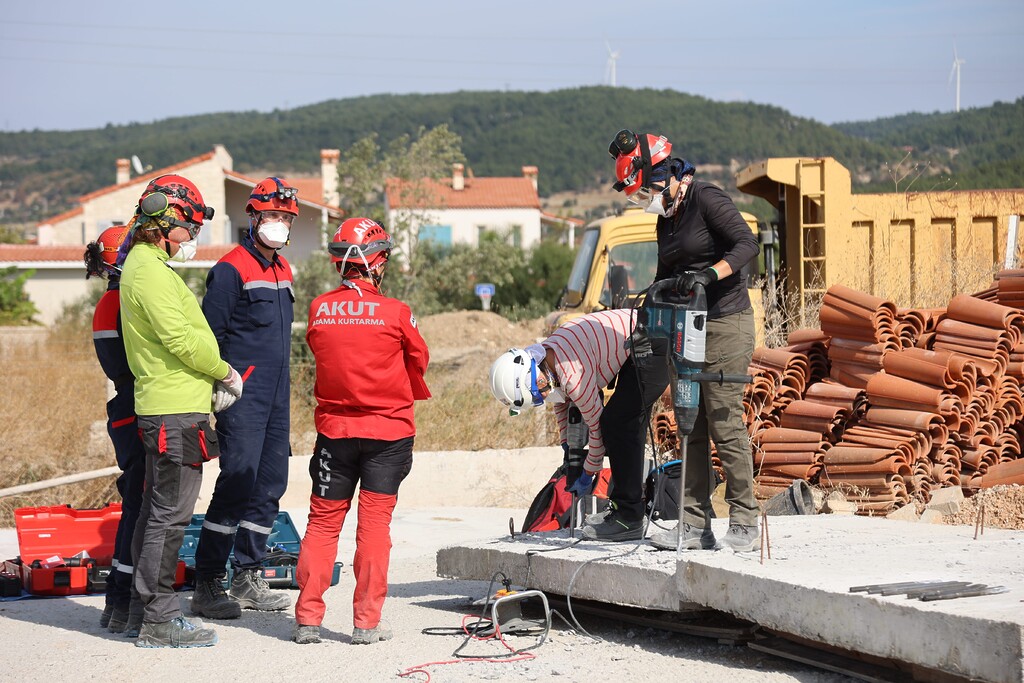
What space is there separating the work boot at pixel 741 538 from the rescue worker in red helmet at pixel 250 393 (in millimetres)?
2621

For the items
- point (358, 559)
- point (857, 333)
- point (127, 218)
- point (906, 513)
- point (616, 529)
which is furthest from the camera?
point (127, 218)

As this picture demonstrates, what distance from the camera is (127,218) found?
55938 mm

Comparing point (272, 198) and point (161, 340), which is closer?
point (161, 340)

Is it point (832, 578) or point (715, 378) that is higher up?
point (715, 378)

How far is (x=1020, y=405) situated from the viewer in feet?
33.0

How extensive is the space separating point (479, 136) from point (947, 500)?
395 feet

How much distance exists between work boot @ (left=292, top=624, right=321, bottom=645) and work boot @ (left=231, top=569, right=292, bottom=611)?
1.02 meters

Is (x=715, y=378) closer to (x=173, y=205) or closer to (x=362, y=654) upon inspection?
(x=362, y=654)

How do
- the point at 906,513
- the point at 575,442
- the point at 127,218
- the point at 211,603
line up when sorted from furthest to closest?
the point at 127,218 → the point at 906,513 → the point at 211,603 → the point at 575,442

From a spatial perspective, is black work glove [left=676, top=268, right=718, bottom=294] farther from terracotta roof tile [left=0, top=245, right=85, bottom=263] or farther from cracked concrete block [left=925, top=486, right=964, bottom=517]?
terracotta roof tile [left=0, top=245, right=85, bottom=263]

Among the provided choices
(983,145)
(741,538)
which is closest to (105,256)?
(741,538)

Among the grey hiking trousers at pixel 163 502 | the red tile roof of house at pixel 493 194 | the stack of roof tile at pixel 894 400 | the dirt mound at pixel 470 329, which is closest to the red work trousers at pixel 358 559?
the grey hiking trousers at pixel 163 502

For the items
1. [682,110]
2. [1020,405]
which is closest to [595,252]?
[1020,405]

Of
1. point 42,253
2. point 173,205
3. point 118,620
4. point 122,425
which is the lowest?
point 118,620
